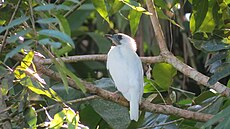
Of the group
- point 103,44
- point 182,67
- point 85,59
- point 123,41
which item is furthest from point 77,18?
point 182,67

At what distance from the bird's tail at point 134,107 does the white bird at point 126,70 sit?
0.04 metres

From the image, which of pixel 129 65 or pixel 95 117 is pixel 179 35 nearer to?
pixel 129 65

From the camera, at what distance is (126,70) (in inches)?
152

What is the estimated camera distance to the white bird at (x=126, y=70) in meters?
3.57

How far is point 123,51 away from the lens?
4004mm

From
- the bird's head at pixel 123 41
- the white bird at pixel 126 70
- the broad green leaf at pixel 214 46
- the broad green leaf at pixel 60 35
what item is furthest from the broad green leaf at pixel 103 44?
the broad green leaf at pixel 60 35

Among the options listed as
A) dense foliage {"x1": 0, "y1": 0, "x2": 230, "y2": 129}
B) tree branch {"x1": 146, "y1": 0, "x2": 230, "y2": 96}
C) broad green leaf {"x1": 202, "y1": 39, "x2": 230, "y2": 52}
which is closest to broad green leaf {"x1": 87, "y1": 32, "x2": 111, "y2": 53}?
dense foliage {"x1": 0, "y1": 0, "x2": 230, "y2": 129}

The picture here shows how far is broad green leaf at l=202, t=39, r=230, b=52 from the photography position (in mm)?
2904

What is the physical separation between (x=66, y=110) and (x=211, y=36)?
100 centimetres

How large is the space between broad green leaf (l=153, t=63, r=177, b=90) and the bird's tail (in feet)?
0.55

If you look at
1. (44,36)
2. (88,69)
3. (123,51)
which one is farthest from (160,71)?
(88,69)

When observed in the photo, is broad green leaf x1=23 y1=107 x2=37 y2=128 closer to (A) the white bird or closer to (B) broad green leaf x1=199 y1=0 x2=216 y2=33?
(A) the white bird

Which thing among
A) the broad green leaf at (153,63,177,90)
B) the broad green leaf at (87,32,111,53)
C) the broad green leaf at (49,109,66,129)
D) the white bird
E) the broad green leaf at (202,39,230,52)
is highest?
the broad green leaf at (49,109,66,129)

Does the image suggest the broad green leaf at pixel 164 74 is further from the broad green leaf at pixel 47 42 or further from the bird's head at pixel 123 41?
the broad green leaf at pixel 47 42
